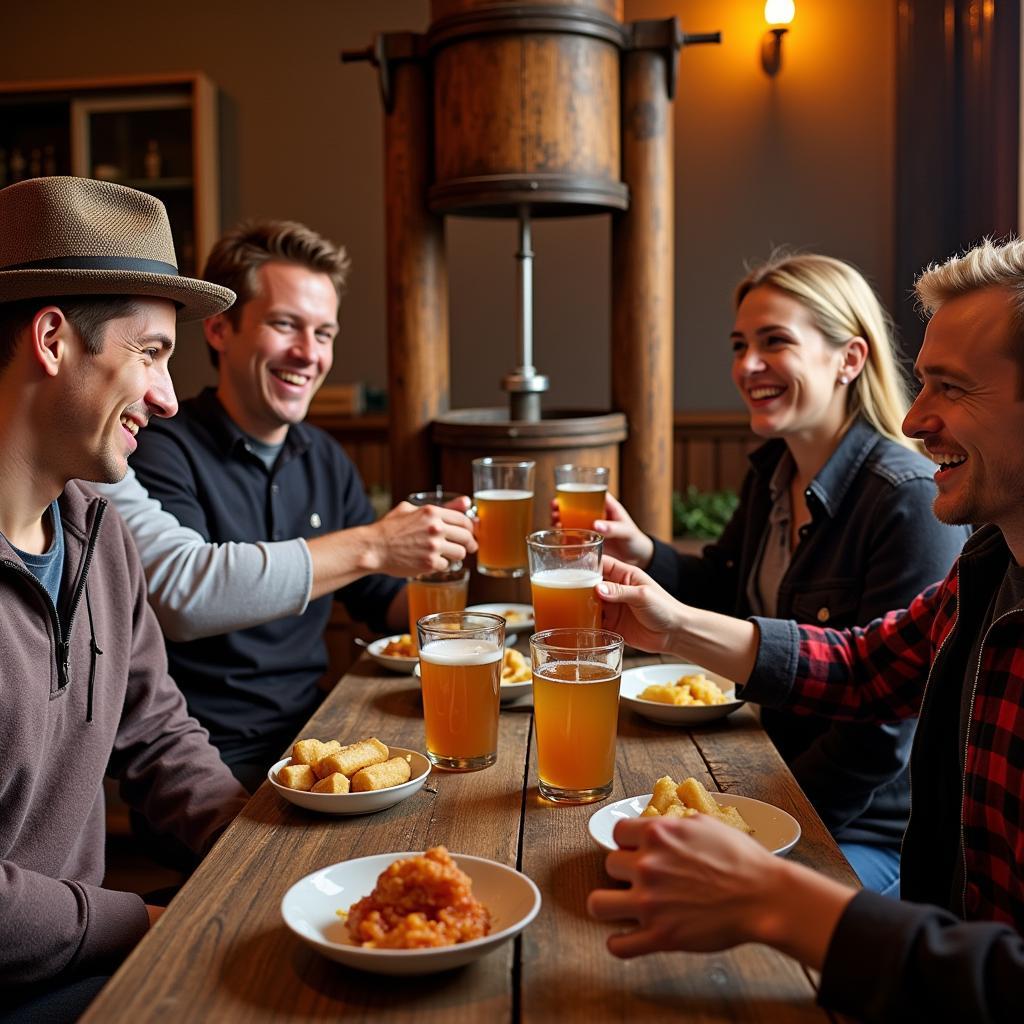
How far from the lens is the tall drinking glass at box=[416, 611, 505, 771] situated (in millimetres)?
1584

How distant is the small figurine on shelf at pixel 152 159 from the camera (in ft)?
18.1

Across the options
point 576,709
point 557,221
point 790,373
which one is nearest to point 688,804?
point 576,709

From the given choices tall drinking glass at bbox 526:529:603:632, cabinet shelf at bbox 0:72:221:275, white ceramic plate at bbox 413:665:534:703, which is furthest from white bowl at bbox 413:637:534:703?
cabinet shelf at bbox 0:72:221:275

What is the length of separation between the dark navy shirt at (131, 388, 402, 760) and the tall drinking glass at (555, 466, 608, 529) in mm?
641

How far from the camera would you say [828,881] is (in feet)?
3.34

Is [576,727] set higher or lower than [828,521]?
lower

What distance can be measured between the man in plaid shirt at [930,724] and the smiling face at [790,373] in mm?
668

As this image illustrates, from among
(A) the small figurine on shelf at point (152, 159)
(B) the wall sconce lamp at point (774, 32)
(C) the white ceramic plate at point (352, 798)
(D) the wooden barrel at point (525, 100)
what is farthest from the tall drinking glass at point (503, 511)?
(A) the small figurine on shelf at point (152, 159)

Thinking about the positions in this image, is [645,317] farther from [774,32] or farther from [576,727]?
[774,32]

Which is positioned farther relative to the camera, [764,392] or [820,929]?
[764,392]

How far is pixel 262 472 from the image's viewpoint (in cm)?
273

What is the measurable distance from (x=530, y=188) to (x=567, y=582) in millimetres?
1451

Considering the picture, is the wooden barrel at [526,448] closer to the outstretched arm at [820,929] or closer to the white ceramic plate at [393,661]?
the white ceramic plate at [393,661]

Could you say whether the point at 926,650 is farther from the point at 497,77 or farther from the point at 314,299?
the point at 497,77
